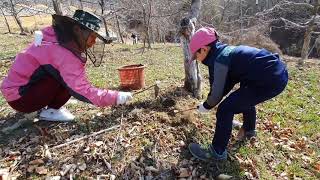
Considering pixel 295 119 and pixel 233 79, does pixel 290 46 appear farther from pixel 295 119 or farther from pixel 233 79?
pixel 233 79

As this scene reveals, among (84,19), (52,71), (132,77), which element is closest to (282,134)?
(132,77)

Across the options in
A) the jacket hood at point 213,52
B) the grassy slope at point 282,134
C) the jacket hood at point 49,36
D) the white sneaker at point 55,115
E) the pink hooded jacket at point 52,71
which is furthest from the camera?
the white sneaker at point 55,115

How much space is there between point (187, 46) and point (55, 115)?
7.37 feet

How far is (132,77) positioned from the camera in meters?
5.66

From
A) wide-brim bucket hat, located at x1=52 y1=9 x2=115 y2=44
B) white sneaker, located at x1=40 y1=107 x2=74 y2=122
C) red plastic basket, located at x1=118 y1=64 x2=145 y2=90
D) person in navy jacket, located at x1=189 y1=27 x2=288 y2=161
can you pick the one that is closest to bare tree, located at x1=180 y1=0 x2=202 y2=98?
red plastic basket, located at x1=118 y1=64 x2=145 y2=90

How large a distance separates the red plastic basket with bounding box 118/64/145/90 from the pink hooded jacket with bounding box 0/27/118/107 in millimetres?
1663

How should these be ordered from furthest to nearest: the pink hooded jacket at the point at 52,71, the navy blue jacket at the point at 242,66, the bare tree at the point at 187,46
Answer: the bare tree at the point at 187,46 < the pink hooded jacket at the point at 52,71 < the navy blue jacket at the point at 242,66

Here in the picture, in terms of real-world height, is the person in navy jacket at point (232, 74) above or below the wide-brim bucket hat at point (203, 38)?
below

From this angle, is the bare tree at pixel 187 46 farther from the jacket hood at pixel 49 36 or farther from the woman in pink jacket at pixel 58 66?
the jacket hood at pixel 49 36

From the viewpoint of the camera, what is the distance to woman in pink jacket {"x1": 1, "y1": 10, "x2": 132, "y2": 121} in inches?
147

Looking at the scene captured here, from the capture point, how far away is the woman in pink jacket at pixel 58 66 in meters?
3.73

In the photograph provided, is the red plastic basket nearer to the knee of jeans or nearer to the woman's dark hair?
the woman's dark hair

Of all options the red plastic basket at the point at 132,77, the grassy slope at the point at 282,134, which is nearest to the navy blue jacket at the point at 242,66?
the grassy slope at the point at 282,134

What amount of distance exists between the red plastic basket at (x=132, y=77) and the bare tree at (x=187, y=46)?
2.71ft
